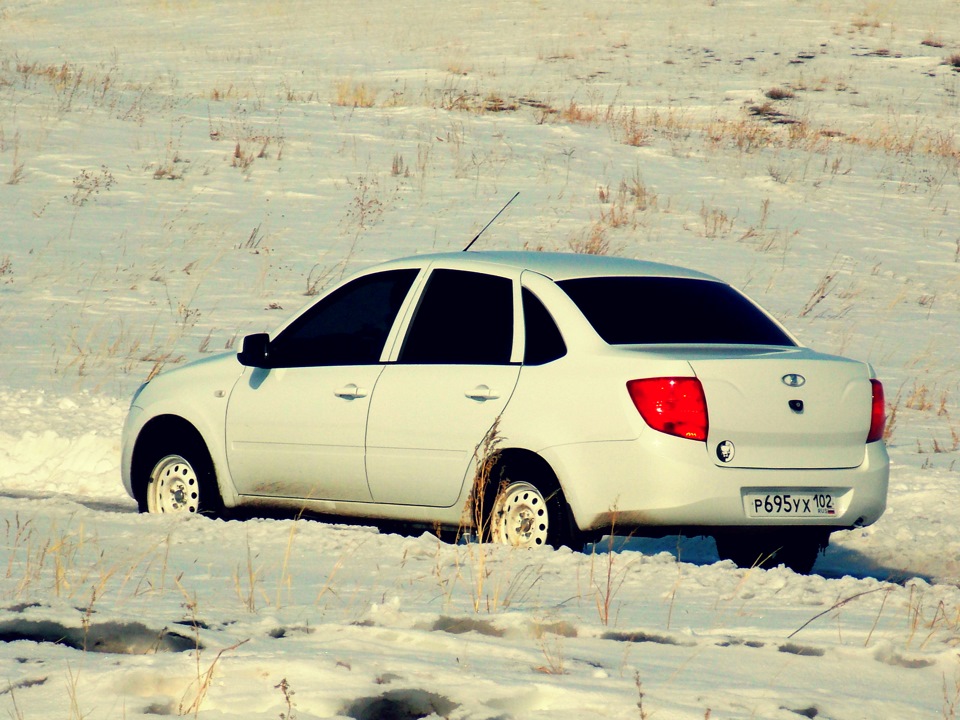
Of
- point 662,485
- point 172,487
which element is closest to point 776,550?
point 662,485

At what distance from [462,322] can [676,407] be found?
1.36 m

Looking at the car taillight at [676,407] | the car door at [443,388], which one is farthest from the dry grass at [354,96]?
the car taillight at [676,407]

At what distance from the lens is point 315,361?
7914 millimetres

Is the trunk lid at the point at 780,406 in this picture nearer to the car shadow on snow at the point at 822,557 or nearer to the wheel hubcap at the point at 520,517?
the wheel hubcap at the point at 520,517

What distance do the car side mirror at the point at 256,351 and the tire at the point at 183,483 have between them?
2.11 feet

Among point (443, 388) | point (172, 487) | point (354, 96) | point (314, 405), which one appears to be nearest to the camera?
point (443, 388)

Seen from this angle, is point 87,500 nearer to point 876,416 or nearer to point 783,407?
point 783,407

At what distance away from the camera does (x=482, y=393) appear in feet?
23.0

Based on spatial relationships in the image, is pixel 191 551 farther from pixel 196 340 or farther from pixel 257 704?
pixel 196 340

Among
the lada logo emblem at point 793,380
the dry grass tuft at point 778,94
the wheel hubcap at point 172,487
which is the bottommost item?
the wheel hubcap at point 172,487

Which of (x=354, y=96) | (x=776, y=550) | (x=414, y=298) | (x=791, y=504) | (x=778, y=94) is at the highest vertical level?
(x=778, y=94)

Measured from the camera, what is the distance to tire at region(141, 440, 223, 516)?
8.23 meters

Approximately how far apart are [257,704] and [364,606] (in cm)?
157

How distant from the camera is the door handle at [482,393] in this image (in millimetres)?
6952
